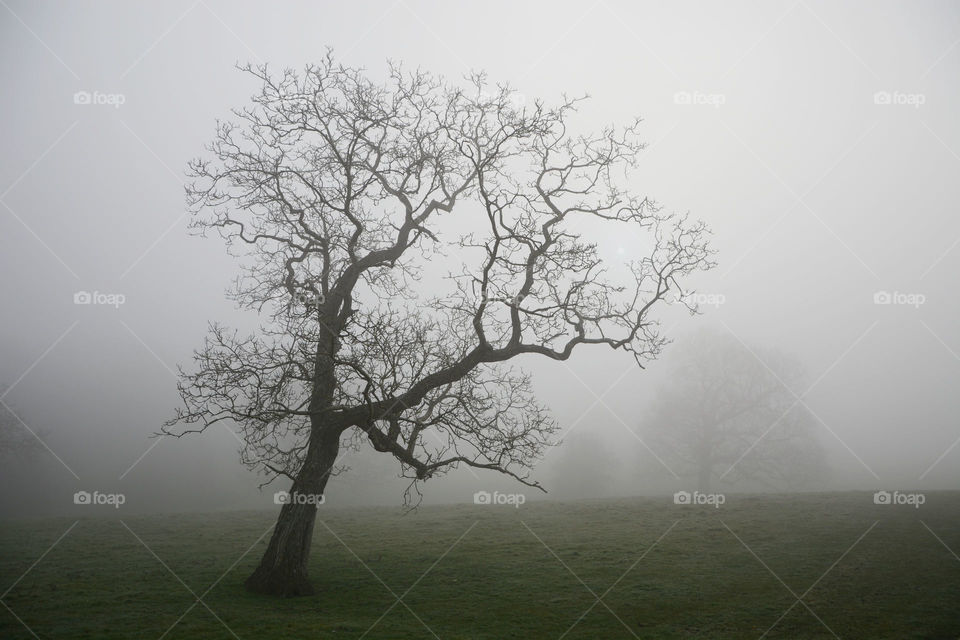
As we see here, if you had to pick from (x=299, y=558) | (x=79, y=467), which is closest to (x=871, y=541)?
(x=299, y=558)

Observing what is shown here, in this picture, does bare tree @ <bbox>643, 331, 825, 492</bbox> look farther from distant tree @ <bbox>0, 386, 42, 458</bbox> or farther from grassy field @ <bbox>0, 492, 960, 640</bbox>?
distant tree @ <bbox>0, 386, 42, 458</bbox>

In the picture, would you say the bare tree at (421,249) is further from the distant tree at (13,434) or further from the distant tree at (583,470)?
the distant tree at (583,470)

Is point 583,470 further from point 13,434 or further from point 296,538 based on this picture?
point 13,434

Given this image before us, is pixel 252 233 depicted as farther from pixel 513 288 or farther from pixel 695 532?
pixel 695 532

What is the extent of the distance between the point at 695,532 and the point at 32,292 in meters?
124

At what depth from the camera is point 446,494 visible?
61719 millimetres

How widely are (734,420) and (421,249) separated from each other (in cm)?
3472

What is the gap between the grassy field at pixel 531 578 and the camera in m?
11.9

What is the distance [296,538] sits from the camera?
14.5 metres

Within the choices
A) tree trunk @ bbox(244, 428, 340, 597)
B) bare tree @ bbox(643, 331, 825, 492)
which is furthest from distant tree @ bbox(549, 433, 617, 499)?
tree trunk @ bbox(244, 428, 340, 597)

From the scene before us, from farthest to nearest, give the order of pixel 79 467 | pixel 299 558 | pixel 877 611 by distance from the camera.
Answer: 1. pixel 79 467
2. pixel 299 558
3. pixel 877 611

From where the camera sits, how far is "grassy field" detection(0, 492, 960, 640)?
1192cm

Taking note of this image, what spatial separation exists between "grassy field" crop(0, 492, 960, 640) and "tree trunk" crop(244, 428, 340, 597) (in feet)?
1.92

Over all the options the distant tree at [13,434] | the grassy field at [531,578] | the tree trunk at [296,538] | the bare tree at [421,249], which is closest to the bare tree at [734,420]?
the grassy field at [531,578]
